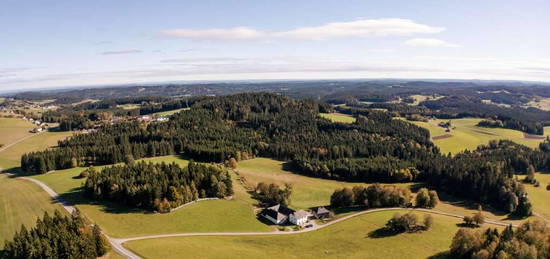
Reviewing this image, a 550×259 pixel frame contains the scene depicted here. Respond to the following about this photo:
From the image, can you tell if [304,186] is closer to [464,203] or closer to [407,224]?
[407,224]

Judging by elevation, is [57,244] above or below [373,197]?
above

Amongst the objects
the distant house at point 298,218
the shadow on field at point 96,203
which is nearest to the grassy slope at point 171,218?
the shadow on field at point 96,203

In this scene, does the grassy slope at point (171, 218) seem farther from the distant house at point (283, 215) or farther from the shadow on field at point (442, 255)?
the shadow on field at point (442, 255)

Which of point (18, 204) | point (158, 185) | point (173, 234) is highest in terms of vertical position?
point (158, 185)

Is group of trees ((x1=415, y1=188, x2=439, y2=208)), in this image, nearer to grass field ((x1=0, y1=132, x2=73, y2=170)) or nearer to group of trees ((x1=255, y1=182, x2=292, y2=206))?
group of trees ((x1=255, y1=182, x2=292, y2=206))

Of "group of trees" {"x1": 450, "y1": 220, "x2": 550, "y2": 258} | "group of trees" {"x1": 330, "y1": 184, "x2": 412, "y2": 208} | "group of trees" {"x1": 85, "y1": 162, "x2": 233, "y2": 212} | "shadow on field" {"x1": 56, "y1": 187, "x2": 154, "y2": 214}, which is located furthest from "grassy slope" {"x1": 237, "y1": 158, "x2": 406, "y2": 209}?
"group of trees" {"x1": 450, "y1": 220, "x2": 550, "y2": 258}

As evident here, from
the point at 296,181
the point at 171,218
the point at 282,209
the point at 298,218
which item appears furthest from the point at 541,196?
the point at 171,218

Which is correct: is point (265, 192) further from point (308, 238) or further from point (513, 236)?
point (513, 236)
